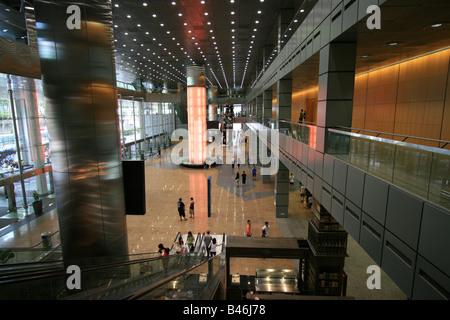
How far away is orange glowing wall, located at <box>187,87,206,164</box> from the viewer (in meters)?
26.9

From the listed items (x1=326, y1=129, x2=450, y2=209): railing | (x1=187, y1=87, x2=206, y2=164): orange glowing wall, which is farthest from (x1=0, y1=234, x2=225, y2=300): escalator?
(x1=187, y1=87, x2=206, y2=164): orange glowing wall

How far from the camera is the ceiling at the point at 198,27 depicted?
39.2 ft

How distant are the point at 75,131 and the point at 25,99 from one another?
14189 mm

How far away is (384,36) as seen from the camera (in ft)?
20.2

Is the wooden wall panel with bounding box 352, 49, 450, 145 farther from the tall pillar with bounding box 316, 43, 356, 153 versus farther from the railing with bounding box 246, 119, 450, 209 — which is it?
the railing with bounding box 246, 119, 450, 209

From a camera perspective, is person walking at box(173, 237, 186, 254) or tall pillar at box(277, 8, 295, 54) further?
tall pillar at box(277, 8, 295, 54)

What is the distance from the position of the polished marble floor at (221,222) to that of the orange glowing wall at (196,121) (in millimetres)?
5041

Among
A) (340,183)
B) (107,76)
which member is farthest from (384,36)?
(107,76)

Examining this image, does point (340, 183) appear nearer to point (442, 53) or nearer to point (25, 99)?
point (442, 53)

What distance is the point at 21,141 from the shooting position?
52.0ft

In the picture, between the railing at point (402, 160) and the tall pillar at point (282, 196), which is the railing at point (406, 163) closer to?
the railing at point (402, 160)

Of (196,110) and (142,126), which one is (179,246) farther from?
(142,126)

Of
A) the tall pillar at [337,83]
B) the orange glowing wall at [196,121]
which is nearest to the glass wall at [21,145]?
the orange glowing wall at [196,121]

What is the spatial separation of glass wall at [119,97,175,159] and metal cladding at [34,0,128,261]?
2238 centimetres
